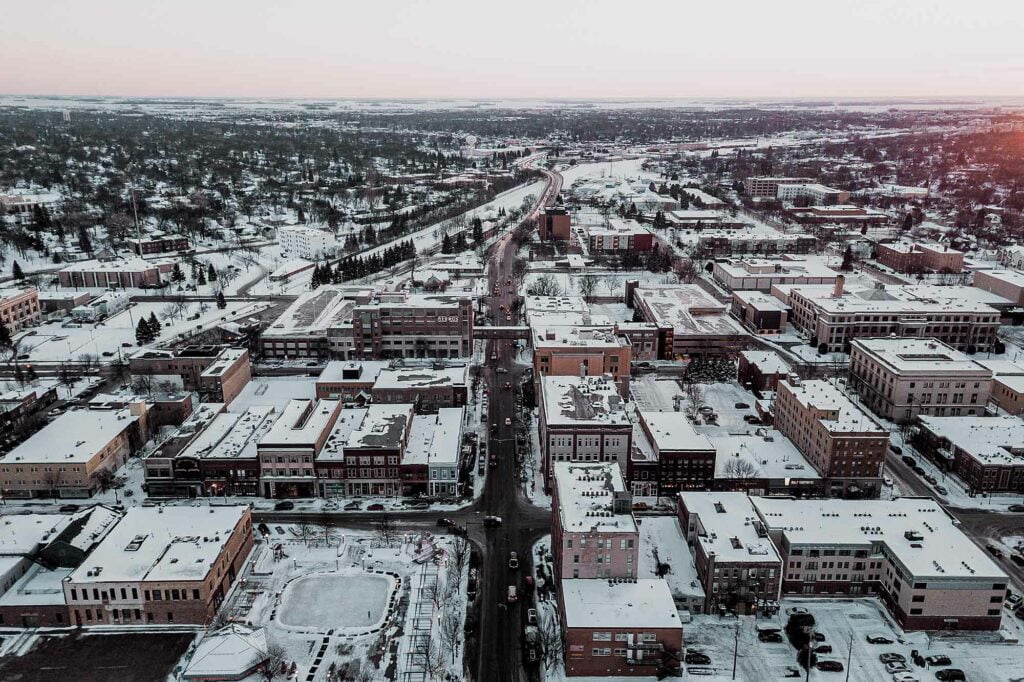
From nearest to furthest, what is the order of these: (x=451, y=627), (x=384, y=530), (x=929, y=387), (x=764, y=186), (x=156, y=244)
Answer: (x=451, y=627) < (x=384, y=530) < (x=929, y=387) < (x=156, y=244) < (x=764, y=186)

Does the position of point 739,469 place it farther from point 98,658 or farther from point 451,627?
point 98,658

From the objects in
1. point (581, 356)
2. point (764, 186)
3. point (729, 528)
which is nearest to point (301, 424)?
point (581, 356)

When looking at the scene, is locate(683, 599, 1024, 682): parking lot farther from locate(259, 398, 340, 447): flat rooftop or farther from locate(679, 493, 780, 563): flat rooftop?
locate(259, 398, 340, 447): flat rooftop

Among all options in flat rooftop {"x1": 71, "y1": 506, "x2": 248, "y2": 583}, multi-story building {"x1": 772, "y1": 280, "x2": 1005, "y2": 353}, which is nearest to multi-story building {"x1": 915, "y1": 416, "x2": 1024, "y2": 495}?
multi-story building {"x1": 772, "y1": 280, "x2": 1005, "y2": 353}

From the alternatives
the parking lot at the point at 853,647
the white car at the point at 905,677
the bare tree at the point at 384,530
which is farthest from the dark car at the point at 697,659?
the bare tree at the point at 384,530

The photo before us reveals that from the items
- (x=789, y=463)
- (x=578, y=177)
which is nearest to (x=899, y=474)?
(x=789, y=463)

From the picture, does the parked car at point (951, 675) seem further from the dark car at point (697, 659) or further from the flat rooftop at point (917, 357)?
the flat rooftop at point (917, 357)
